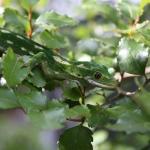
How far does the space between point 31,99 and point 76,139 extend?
11 cm

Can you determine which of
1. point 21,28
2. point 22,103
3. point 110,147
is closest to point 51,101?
point 22,103

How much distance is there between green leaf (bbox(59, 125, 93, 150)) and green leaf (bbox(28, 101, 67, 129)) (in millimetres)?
78

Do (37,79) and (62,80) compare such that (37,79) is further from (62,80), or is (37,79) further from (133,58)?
(133,58)

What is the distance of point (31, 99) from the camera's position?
0.60m

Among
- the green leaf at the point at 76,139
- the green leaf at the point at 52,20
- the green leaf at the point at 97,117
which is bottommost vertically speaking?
the green leaf at the point at 76,139

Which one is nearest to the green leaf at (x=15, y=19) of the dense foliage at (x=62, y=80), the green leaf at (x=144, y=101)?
the dense foliage at (x=62, y=80)

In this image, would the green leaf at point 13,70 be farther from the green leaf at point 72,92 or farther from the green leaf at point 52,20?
the green leaf at point 52,20

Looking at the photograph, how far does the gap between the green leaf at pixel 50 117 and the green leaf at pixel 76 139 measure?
78mm

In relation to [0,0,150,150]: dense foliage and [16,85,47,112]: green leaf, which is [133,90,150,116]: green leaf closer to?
[0,0,150,150]: dense foliage

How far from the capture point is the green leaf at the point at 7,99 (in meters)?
0.58

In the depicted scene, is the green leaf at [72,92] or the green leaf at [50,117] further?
the green leaf at [72,92]

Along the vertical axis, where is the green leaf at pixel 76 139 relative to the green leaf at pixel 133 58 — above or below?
below

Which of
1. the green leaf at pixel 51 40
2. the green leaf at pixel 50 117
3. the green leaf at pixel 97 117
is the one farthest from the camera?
the green leaf at pixel 51 40

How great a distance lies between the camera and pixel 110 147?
1.31 metres
